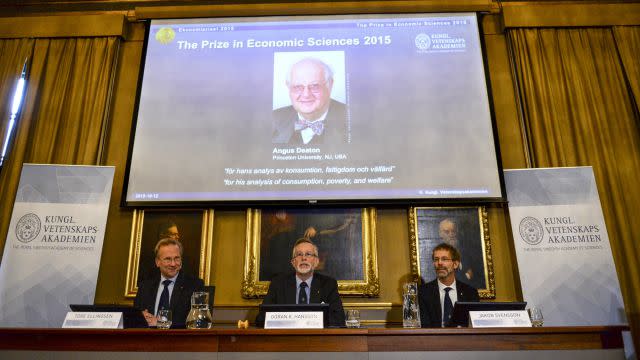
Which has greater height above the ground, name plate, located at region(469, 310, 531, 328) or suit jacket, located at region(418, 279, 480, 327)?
suit jacket, located at region(418, 279, 480, 327)

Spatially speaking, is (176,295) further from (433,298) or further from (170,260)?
(433,298)

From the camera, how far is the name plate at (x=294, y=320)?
Answer: 2.47 m

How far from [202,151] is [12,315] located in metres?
1.93

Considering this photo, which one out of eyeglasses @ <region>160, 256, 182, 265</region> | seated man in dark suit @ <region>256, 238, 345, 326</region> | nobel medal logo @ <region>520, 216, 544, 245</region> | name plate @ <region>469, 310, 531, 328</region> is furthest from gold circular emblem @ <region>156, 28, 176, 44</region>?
name plate @ <region>469, 310, 531, 328</region>

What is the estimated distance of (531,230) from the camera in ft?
13.4

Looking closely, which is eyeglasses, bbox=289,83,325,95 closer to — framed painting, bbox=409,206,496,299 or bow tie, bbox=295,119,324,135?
bow tie, bbox=295,119,324,135

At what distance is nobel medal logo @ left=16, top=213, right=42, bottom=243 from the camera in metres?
4.09

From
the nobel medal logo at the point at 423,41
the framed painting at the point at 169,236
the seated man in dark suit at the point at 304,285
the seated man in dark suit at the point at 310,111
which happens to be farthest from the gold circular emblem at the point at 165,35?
the seated man in dark suit at the point at 304,285

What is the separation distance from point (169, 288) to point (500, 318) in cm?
238

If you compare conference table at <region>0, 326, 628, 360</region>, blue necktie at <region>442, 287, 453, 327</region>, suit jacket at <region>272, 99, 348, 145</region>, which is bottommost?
conference table at <region>0, 326, 628, 360</region>

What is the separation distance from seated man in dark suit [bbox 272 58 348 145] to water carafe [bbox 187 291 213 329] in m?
1.96

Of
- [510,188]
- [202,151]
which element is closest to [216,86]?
[202,151]

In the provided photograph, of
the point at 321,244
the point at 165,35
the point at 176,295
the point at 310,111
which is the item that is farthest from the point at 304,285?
the point at 165,35

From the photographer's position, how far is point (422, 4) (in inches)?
194
